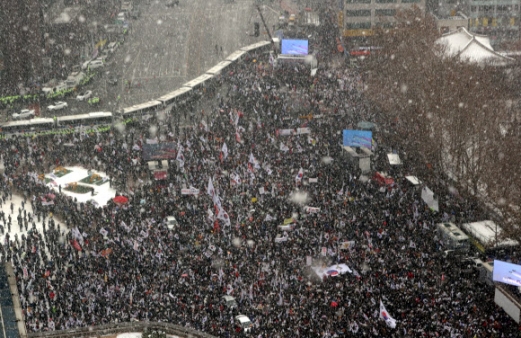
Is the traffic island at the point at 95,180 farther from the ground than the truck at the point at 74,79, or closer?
closer

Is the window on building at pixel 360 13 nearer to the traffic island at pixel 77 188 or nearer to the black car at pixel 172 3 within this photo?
the black car at pixel 172 3

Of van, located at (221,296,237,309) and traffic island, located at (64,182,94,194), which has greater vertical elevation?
traffic island, located at (64,182,94,194)

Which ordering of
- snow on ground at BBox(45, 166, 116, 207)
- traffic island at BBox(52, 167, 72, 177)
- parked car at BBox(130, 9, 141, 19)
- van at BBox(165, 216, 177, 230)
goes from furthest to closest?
parked car at BBox(130, 9, 141, 19) < traffic island at BBox(52, 167, 72, 177) < snow on ground at BBox(45, 166, 116, 207) < van at BBox(165, 216, 177, 230)

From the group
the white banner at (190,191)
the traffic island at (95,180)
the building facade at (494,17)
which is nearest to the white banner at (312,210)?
the white banner at (190,191)

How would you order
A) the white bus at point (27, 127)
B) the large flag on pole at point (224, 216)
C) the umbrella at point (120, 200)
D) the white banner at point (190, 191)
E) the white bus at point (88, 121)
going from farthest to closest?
1. the white bus at point (88, 121)
2. the white bus at point (27, 127)
3. the umbrella at point (120, 200)
4. the white banner at point (190, 191)
5. the large flag on pole at point (224, 216)

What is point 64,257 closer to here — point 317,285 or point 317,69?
point 317,285

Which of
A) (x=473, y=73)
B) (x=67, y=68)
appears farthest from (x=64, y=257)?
(x=67, y=68)

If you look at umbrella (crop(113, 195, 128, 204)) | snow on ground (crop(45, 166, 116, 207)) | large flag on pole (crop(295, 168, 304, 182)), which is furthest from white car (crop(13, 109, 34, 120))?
large flag on pole (crop(295, 168, 304, 182))

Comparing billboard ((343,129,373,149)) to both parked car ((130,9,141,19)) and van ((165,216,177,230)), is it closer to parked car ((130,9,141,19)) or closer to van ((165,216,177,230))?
van ((165,216,177,230))
